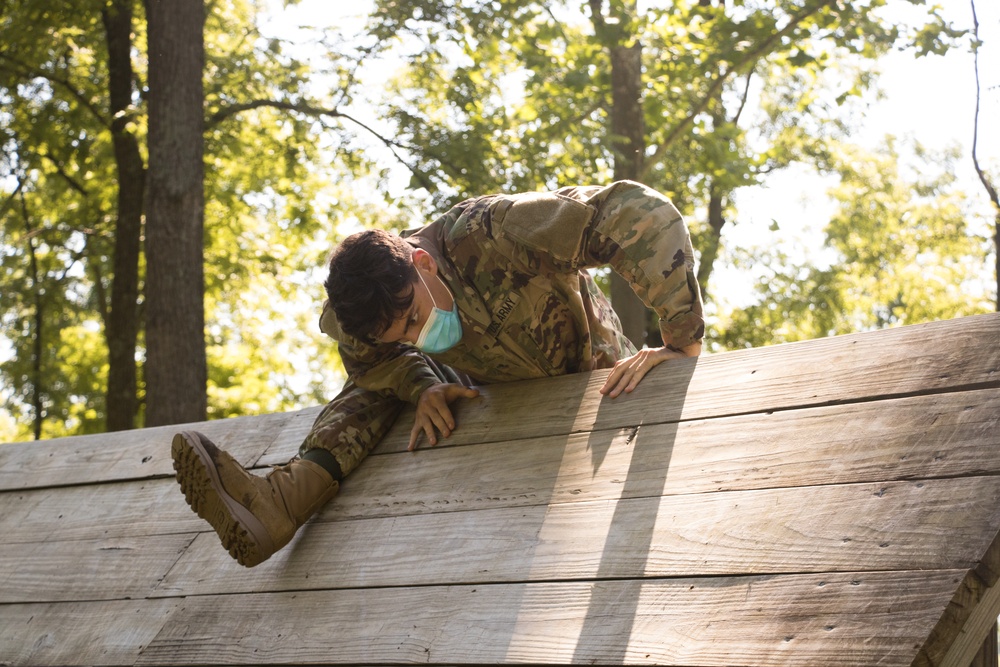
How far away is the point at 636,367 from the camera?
2672mm

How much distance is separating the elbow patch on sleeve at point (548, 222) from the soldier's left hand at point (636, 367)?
330mm

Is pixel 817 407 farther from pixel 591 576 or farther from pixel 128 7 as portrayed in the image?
pixel 128 7

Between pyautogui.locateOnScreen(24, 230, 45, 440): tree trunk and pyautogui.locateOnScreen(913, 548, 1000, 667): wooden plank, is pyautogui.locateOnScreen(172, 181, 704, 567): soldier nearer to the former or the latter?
pyautogui.locateOnScreen(913, 548, 1000, 667): wooden plank

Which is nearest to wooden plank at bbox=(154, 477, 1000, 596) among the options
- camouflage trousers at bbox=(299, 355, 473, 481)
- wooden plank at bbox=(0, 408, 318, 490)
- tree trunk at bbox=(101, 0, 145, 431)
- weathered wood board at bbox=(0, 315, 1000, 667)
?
weathered wood board at bbox=(0, 315, 1000, 667)

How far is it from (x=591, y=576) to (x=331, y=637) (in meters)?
0.65

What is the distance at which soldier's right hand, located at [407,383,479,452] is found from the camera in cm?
290

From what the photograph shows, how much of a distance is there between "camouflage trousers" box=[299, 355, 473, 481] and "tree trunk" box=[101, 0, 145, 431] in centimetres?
797

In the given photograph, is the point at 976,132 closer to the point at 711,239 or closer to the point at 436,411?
the point at 711,239

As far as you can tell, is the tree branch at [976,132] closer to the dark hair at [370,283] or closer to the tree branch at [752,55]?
the tree branch at [752,55]

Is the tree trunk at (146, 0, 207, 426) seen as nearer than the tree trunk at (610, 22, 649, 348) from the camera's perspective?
Yes

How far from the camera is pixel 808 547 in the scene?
1.88 meters

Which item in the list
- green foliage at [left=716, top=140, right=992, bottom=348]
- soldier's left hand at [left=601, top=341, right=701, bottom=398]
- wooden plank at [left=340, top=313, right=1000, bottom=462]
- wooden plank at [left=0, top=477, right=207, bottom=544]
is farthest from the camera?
green foliage at [left=716, top=140, right=992, bottom=348]

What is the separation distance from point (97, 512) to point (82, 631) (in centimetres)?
64

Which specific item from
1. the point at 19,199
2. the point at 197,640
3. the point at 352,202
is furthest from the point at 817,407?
the point at 19,199
